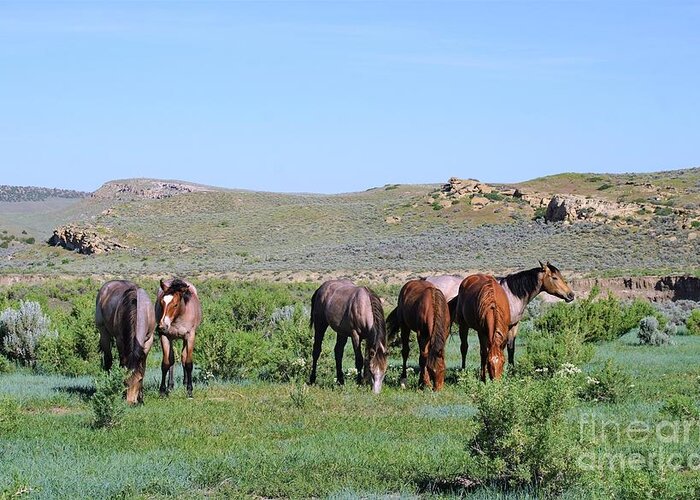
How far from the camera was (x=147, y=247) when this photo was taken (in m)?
78.0

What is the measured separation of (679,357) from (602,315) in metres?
5.31

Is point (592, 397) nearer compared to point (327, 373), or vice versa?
point (592, 397)

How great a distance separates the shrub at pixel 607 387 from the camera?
13062 mm

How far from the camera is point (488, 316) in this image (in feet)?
47.1

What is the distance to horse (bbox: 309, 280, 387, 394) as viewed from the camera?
14.2 metres

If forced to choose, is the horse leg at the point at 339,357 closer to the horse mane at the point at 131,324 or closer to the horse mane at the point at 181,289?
the horse mane at the point at 181,289

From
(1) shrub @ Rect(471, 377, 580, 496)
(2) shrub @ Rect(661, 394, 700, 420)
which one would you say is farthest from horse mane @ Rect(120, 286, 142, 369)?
(2) shrub @ Rect(661, 394, 700, 420)

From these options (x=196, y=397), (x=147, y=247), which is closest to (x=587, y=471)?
(x=196, y=397)

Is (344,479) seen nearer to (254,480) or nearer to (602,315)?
(254,480)

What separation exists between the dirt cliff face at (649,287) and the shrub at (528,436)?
110 ft

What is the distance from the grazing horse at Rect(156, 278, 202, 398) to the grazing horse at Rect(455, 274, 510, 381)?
15.2 feet

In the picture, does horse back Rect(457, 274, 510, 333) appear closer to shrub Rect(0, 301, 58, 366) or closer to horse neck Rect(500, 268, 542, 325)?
horse neck Rect(500, 268, 542, 325)

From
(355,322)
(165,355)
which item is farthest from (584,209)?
(165,355)

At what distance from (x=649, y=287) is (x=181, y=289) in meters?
33.2
